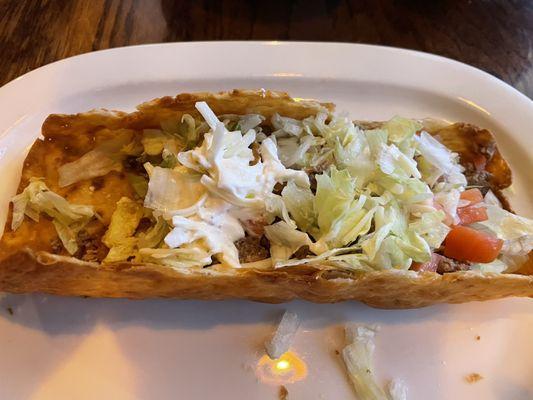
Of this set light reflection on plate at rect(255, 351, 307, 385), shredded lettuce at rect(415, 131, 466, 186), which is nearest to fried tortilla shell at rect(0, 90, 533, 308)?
shredded lettuce at rect(415, 131, 466, 186)

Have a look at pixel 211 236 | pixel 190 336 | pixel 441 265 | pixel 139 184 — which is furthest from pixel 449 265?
pixel 139 184

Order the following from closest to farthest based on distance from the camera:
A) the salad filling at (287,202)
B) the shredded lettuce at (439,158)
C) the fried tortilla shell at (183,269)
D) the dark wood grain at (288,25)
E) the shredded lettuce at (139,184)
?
the fried tortilla shell at (183,269)
the salad filling at (287,202)
the shredded lettuce at (139,184)
the shredded lettuce at (439,158)
the dark wood grain at (288,25)

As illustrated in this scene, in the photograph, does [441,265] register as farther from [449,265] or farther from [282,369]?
[282,369]

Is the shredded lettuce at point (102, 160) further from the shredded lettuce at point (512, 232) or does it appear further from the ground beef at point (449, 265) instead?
the shredded lettuce at point (512, 232)

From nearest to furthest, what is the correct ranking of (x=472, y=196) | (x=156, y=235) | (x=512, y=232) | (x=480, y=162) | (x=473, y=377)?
(x=156, y=235), (x=473, y=377), (x=512, y=232), (x=472, y=196), (x=480, y=162)

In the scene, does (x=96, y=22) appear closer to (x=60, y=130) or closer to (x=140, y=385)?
(x=60, y=130)

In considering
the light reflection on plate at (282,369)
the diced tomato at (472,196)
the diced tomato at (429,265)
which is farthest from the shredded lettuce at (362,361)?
the diced tomato at (472,196)
